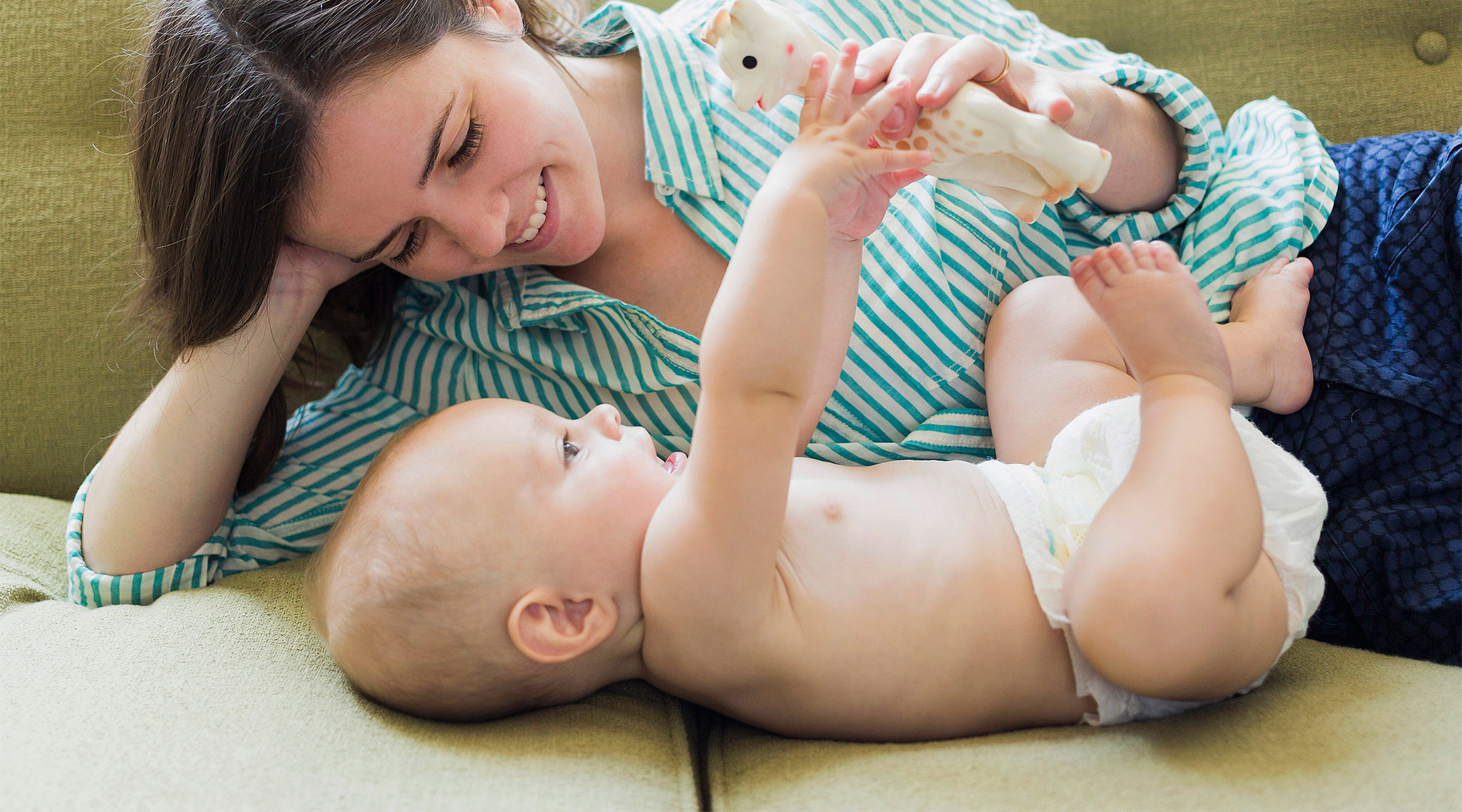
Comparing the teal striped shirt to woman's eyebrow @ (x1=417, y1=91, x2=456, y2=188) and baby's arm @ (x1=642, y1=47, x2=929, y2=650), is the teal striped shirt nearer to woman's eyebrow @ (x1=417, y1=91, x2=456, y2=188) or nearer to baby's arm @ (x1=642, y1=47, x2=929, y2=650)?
woman's eyebrow @ (x1=417, y1=91, x2=456, y2=188)

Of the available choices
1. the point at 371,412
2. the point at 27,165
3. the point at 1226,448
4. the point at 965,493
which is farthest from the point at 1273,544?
the point at 27,165

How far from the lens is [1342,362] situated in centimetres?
97

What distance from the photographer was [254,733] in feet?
2.60

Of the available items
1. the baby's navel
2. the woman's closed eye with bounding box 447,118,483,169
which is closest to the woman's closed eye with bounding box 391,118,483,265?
the woman's closed eye with bounding box 447,118,483,169

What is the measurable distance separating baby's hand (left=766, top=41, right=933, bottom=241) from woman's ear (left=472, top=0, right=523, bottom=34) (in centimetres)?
47

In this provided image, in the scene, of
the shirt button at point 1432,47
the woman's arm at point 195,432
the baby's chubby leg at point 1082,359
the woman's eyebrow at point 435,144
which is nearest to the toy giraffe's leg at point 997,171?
the baby's chubby leg at point 1082,359

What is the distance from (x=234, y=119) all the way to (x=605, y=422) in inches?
17.8

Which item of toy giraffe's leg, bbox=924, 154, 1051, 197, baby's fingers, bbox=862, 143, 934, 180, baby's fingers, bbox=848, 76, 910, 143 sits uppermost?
baby's fingers, bbox=848, 76, 910, 143

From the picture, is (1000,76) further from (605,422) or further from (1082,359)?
(605,422)

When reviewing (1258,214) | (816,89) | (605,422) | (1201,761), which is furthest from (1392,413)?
(605,422)

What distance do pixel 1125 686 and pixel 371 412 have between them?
3.12 ft

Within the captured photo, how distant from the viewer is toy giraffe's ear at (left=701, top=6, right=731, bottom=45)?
2.36ft

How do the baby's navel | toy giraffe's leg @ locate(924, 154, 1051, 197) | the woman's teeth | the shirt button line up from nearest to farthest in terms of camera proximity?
toy giraffe's leg @ locate(924, 154, 1051, 197), the baby's navel, the woman's teeth, the shirt button

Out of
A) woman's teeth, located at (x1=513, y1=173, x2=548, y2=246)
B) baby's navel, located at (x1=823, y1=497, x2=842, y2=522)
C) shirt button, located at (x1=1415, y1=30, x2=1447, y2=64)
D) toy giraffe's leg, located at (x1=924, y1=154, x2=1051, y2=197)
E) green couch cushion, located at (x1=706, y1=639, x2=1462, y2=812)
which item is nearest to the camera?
green couch cushion, located at (x1=706, y1=639, x2=1462, y2=812)
